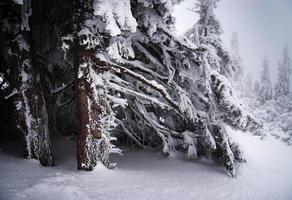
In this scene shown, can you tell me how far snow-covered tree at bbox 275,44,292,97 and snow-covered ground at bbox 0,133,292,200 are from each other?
Result: 47449mm

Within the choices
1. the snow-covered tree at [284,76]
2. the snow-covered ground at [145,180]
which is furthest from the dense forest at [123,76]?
the snow-covered tree at [284,76]

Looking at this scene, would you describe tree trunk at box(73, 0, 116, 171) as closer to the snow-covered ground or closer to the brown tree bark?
the brown tree bark

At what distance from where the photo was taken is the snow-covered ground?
445cm

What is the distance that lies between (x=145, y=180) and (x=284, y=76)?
5406 cm

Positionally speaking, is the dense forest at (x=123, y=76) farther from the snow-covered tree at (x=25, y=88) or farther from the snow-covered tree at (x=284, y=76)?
the snow-covered tree at (x=284, y=76)

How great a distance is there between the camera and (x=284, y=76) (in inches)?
2076

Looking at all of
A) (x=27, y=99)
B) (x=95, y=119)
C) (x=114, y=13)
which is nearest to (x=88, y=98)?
(x=95, y=119)

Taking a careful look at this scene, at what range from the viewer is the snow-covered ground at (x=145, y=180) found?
4.45 meters

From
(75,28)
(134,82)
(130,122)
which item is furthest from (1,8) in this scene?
(130,122)

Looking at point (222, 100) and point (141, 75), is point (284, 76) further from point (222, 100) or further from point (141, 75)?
point (141, 75)

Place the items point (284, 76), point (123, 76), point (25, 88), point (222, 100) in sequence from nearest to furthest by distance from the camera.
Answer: point (25, 88) < point (222, 100) < point (123, 76) < point (284, 76)

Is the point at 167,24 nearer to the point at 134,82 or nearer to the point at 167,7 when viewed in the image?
the point at 167,7

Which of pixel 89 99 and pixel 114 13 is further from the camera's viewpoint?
pixel 89 99

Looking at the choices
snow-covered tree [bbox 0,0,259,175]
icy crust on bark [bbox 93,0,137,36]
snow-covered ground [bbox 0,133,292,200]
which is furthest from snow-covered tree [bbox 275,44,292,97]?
icy crust on bark [bbox 93,0,137,36]
